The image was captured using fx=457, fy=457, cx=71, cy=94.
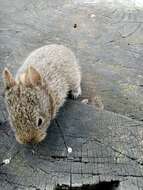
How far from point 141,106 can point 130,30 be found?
1066 millimetres

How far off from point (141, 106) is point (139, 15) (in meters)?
1.38

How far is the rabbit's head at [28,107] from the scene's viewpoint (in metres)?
2.68

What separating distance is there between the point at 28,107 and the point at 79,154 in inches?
16.0

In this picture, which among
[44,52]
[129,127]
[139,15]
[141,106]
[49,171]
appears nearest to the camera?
[49,171]

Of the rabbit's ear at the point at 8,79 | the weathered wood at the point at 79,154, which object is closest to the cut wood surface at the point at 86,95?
the weathered wood at the point at 79,154

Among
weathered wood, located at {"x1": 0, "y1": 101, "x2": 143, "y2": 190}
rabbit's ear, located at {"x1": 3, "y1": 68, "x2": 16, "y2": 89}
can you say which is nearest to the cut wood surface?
weathered wood, located at {"x1": 0, "y1": 101, "x2": 143, "y2": 190}

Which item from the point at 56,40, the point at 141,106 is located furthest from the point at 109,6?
the point at 141,106

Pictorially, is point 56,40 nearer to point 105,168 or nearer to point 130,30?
point 130,30

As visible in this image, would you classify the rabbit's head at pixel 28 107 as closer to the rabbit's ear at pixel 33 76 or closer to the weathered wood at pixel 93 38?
the rabbit's ear at pixel 33 76

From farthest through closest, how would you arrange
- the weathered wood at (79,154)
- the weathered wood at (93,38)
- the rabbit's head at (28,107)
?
the weathered wood at (93,38)
the rabbit's head at (28,107)
the weathered wood at (79,154)

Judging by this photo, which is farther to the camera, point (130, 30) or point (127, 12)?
point (127, 12)

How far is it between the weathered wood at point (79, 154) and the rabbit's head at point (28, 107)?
0.29 ft

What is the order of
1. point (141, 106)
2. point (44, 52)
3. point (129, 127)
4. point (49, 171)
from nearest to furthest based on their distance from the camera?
point (49, 171)
point (129, 127)
point (141, 106)
point (44, 52)

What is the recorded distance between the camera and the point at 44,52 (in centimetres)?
354
